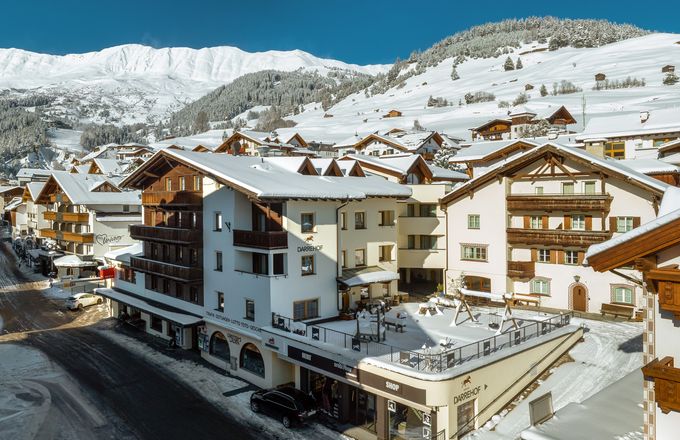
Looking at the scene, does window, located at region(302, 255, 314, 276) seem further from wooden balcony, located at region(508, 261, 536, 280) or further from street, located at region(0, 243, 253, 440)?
wooden balcony, located at region(508, 261, 536, 280)

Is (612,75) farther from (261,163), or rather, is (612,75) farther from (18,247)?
(18,247)

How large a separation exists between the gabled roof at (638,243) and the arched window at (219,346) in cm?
2839

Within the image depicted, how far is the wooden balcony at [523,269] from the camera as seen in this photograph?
118ft

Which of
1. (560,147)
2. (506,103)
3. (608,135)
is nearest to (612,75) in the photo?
(506,103)

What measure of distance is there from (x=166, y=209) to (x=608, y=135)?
40694 mm

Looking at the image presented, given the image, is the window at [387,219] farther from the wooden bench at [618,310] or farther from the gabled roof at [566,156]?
the wooden bench at [618,310]

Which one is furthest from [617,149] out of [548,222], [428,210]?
[428,210]

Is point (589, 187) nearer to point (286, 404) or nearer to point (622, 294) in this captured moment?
point (622, 294)

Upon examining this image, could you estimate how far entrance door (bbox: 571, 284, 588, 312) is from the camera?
3356cm

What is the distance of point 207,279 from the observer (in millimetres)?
34625

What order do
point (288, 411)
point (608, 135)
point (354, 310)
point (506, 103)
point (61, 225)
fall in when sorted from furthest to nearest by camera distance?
point (506, 103), point (61, 225), point (608, 135), point (354, 310), point (288, 411)

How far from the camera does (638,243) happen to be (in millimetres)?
7816

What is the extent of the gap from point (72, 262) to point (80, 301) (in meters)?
11.8

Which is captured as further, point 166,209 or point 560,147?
point 166,209
